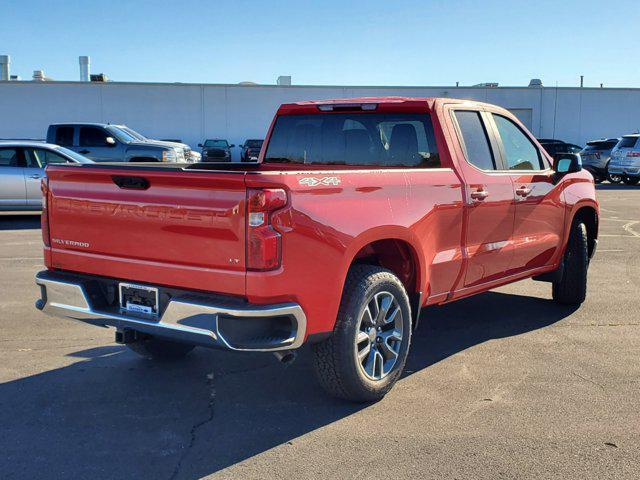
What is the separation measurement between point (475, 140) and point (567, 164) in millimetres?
1208

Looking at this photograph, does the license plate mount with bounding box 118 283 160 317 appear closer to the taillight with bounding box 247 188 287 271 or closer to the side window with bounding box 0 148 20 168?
the taillight with bounding box 247 188 287 271

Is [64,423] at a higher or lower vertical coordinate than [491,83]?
lower

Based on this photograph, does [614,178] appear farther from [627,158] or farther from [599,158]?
[627,158]

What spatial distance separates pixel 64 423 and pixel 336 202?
1.99 m

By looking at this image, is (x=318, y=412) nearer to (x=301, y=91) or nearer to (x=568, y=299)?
(x=568, y=299)

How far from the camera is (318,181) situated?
382 centimetres

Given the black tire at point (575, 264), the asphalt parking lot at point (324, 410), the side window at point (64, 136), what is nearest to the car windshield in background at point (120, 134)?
the side window at point (64, 136)

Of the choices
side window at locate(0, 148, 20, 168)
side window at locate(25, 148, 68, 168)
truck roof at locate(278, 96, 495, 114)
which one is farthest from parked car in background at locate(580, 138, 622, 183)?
truck roof at locate(278, 96, 495, 114)

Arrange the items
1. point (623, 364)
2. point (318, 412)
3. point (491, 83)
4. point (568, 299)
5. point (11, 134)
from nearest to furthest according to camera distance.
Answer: point (318, 412) → point (623, 364) → point (568, 299) → point (11, 134) → point (491, 83)

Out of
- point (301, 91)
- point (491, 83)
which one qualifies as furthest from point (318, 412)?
point (491, 83)

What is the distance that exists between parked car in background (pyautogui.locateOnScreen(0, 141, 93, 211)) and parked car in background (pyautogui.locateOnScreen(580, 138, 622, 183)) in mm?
20064

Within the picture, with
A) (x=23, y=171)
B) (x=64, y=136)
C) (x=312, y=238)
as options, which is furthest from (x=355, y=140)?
(x=64, y=136)

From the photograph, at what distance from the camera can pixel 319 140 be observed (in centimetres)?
566

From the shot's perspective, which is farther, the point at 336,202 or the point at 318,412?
the point at 318,412
